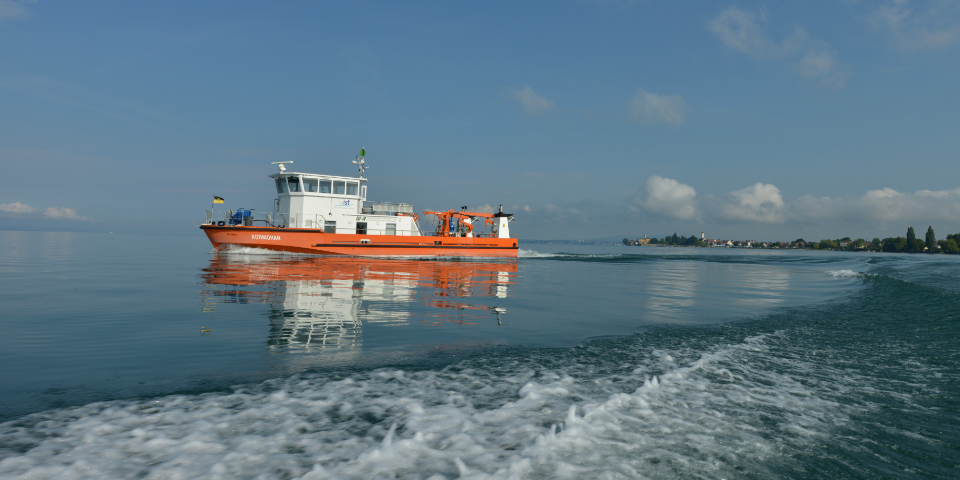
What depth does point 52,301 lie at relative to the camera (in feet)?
32.5

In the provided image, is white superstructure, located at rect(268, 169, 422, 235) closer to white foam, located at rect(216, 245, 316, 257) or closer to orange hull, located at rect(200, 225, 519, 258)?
orange hull, located at rect(200, 225, 519, 258)

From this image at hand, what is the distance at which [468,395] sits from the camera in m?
4.11

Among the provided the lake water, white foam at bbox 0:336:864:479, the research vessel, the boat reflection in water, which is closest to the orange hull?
the research vessel

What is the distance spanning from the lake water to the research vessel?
19.3 m

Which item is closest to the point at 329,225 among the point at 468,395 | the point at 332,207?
the point at 332,207

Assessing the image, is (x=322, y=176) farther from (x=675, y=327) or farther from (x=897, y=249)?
(x=897, y=249)

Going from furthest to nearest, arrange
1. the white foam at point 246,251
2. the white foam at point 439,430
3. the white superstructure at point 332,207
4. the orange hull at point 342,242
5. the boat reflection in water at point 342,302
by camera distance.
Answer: the white superstructure at point 332,207 → the white foam at point 246,251 → the orange hull at point 342,242 → the boat reflection in water at point 342,302 → the white foam at point 439,430

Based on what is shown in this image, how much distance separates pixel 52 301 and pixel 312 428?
35.6 ft

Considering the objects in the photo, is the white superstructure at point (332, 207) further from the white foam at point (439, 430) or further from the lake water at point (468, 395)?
the white foam at point (439, 430)

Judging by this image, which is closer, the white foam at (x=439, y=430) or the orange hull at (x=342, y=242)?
the white foam at (x=439, y=430)

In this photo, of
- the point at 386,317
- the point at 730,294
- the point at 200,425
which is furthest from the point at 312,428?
the point at 730,294

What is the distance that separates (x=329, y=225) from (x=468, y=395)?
27.5 m

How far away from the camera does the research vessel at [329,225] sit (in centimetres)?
2772

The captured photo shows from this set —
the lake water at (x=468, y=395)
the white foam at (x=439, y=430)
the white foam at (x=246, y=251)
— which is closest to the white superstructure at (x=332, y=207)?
the white foam at (x=246, y=251)
